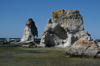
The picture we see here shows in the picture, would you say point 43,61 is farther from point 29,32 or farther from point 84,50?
point 29,32

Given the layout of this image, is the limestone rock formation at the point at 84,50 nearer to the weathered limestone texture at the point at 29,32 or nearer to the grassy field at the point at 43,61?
the grassy field at the point at 43,61

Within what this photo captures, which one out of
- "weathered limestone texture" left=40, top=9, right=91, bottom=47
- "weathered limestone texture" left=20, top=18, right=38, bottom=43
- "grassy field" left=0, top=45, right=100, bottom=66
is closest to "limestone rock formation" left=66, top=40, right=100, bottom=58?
"grassy field" left=0, top=45, right=100, bottom=66

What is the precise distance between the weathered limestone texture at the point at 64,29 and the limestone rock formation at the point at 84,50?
15783 millimetres

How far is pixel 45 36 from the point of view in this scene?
34438 millimetres

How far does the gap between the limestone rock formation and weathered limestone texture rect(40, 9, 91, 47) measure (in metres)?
15.8

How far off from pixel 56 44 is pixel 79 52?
1849 centimetres

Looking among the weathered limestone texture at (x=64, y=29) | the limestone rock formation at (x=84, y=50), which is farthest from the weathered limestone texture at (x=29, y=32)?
the limestone rock formation at (x=84, y=50)

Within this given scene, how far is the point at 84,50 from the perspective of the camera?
16.9 meters

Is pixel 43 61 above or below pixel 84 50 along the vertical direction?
below

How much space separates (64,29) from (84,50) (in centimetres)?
1779

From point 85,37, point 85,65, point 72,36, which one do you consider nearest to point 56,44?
point 72,36

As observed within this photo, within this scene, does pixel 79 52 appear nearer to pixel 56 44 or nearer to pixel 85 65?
pixel 85 65

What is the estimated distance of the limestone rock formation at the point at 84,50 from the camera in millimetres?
16547

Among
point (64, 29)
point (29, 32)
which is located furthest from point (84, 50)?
point (29, 32)
